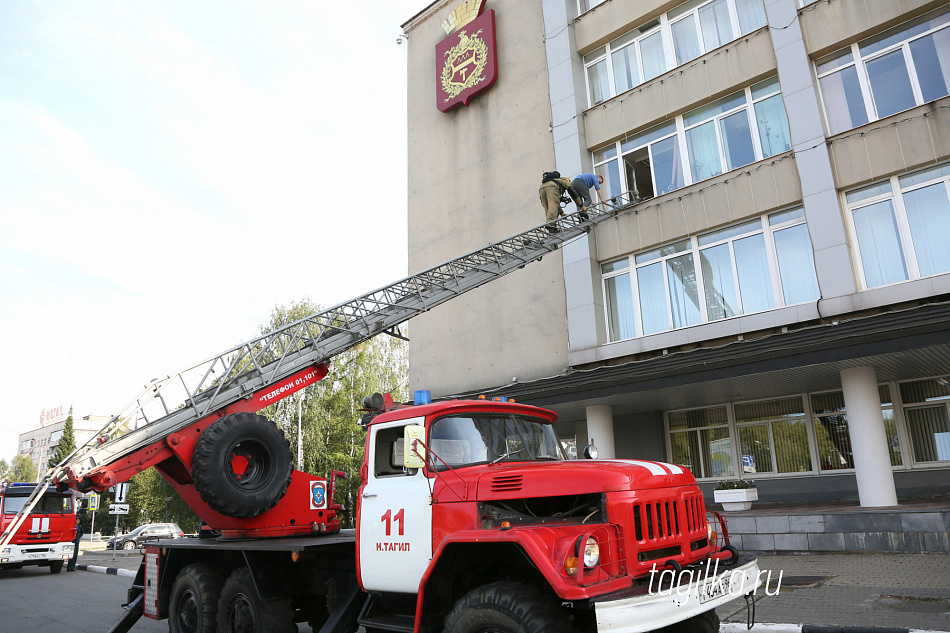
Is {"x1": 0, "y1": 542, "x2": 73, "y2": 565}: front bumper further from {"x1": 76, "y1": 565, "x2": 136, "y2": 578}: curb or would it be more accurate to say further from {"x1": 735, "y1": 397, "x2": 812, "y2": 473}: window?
{"x1": 735, "y1": 397, "x2": 812, "y2": 473}: window

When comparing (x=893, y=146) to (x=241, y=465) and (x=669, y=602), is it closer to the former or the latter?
(x=669, y=602)

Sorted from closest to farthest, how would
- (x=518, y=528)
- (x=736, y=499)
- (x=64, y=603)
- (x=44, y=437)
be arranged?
(x=518, y=528), (x=64, y=603), (x=736, y=499), (x=44, y=437)

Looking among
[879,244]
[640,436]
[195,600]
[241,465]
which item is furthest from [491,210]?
[195,600]

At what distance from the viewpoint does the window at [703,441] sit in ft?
52.4

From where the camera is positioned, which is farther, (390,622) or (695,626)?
(390,622)

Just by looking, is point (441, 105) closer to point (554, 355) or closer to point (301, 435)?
point (554, 355)

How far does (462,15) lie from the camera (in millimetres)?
21828

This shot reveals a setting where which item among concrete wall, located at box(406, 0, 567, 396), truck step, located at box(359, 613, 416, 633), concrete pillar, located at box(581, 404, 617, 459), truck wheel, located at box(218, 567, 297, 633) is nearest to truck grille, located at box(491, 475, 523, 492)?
truck step, located at box(359, 613, 416, 633)

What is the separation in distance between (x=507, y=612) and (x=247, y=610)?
3.98 meters

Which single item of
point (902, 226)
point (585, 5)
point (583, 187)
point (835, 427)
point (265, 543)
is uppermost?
point (585, 5)

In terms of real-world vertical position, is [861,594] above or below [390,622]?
below

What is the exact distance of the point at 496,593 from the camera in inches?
169

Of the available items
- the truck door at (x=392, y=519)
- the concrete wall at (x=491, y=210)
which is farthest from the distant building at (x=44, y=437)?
the truck door at (x=392, y=519)

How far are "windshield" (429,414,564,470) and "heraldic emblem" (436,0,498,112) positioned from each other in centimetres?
1681
